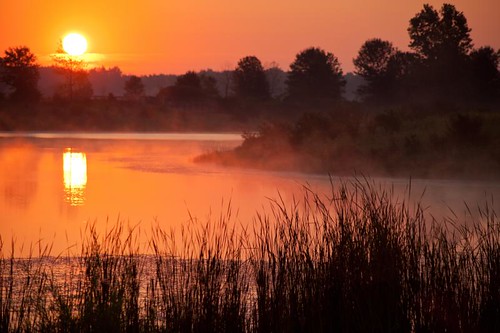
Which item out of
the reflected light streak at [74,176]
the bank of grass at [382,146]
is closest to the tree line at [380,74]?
the bank of grass at [382,146]

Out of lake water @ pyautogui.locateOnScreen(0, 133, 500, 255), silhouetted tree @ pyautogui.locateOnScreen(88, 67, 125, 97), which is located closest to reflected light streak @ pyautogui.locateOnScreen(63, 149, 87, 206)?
lake water @ pyautogui.locateOnScreen(0, 133, 500, 255)

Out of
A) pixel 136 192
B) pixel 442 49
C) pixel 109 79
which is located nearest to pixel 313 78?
pixel 442 49

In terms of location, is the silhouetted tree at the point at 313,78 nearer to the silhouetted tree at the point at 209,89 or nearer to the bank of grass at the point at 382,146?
the silhouetted tree at the point at 209,89

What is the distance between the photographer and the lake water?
15.2 metres

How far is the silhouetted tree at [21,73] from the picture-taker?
6719cm

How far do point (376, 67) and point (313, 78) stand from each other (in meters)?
6.92

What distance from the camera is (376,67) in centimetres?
6331

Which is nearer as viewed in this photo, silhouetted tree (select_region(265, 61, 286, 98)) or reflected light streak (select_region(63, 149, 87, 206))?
reflected light streak (select_region(63, 149, 87, 206))

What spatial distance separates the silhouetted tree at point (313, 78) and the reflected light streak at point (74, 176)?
32.6 metres

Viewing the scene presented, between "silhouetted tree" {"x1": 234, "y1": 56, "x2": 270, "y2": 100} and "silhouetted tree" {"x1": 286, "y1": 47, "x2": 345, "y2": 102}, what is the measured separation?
408cm

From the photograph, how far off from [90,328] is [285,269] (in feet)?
5.86

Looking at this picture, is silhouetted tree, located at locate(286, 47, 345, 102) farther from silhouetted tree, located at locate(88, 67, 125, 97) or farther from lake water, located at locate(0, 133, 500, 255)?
silhouetted tree, located at locate(88, 67, 125, 97)

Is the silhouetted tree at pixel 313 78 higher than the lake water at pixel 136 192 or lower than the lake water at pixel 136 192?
higher

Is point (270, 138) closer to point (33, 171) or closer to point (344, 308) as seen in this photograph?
point (33, 171)
